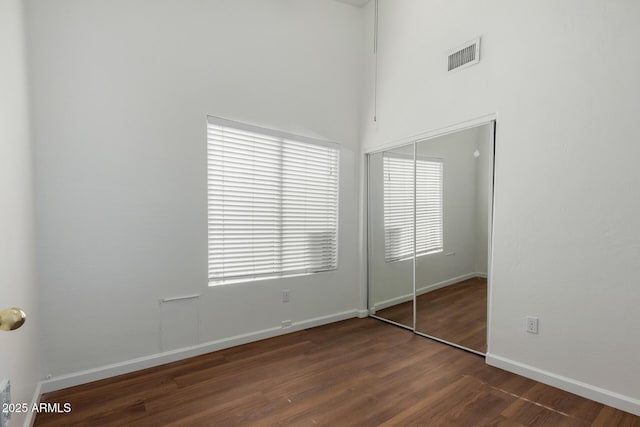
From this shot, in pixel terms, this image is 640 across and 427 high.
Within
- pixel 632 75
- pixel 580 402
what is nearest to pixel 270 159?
pixel 632 75

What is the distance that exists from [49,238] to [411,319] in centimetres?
361

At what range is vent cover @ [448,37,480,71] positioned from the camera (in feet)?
9.90

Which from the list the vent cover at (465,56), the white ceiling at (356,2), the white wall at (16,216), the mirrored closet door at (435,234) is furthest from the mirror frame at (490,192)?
the white wall at (16,216)

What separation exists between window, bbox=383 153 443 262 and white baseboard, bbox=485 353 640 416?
3.99ft

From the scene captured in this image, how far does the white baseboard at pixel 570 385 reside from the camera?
2.17 metres

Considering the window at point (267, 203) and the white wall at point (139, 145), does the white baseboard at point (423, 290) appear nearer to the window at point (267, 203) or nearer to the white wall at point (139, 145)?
the window at point (267, 203)

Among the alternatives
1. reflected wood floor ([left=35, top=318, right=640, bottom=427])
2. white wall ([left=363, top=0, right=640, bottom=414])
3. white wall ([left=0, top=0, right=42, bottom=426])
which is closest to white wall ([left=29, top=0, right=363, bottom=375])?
white wall ([left=0, top=0, right=42, bottom=426])

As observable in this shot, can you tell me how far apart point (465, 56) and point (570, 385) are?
3.02m

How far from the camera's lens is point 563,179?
8.16 feet

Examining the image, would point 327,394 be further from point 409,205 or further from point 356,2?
point 356,2

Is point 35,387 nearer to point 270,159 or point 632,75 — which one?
point 270,159

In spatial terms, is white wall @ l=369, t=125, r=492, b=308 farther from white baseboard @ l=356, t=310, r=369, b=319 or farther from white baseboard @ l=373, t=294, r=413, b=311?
white baseboard @ l=356, t=310, r=369, b=319

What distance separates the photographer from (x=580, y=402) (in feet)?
7.50

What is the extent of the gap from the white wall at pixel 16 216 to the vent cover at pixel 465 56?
346 cm
